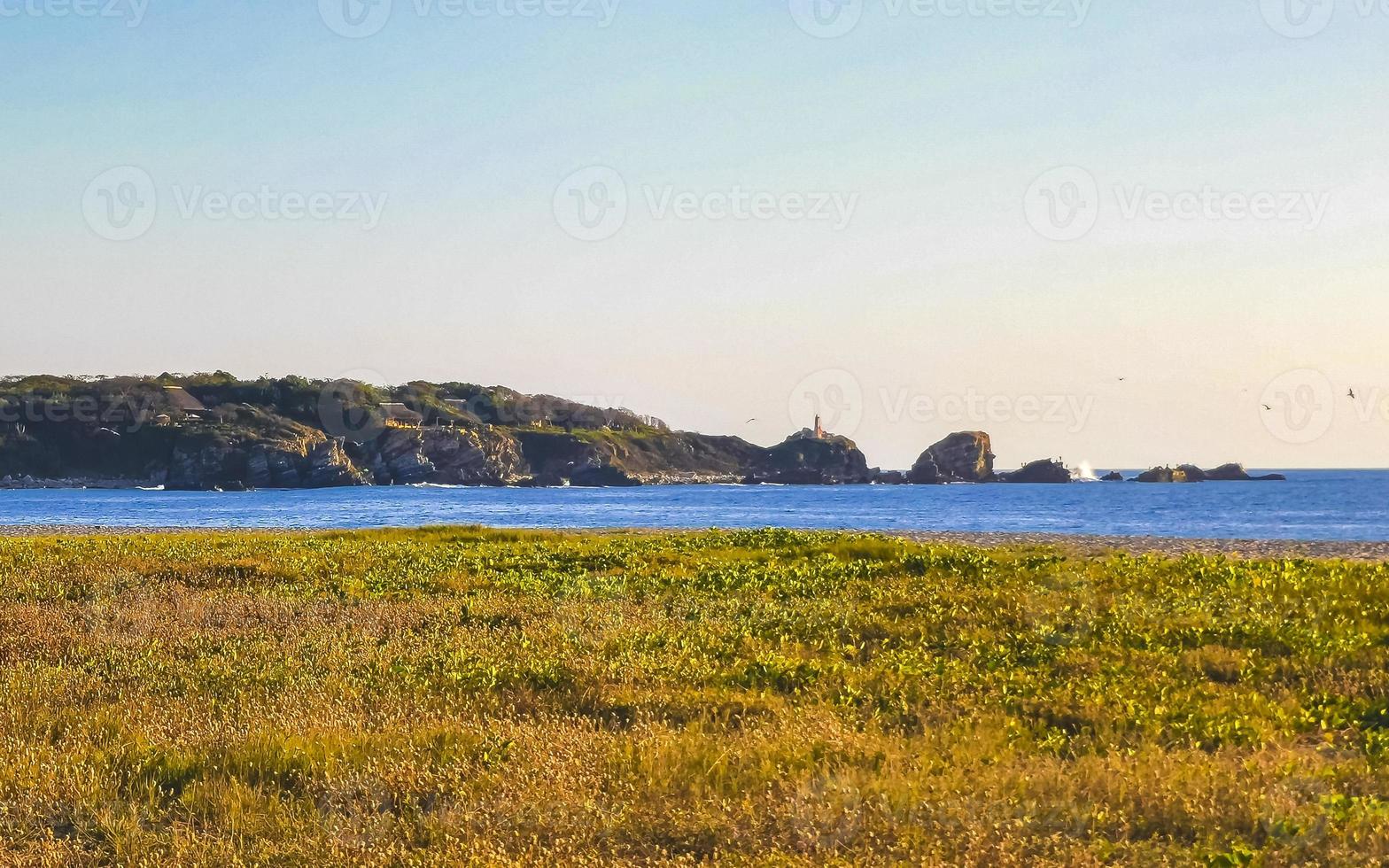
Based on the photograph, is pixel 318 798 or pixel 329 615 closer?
pixel 318 798

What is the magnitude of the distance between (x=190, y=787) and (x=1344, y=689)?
11857mm

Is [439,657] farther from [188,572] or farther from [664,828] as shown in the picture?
[188,572]

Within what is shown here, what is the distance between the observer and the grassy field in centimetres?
707

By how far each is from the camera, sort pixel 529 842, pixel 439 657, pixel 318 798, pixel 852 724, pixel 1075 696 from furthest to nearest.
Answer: pixel 439 657, pixel 1075 696, pixel 852 724, pixel 318 798, pixel 529 842

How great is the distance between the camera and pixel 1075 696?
11.1 meters

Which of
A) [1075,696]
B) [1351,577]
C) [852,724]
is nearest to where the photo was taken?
[852,724]

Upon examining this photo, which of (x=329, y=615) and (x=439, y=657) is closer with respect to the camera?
(x=439, y=657)

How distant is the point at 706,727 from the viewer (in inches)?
398

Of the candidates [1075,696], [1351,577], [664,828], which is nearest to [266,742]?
[664,828]

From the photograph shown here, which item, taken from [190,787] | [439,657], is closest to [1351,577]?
[439,657]

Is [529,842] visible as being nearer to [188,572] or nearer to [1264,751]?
[1264,751]

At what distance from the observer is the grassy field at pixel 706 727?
707 cm

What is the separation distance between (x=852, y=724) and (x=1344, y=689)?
6059 millimetres

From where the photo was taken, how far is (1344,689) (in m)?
11.5
